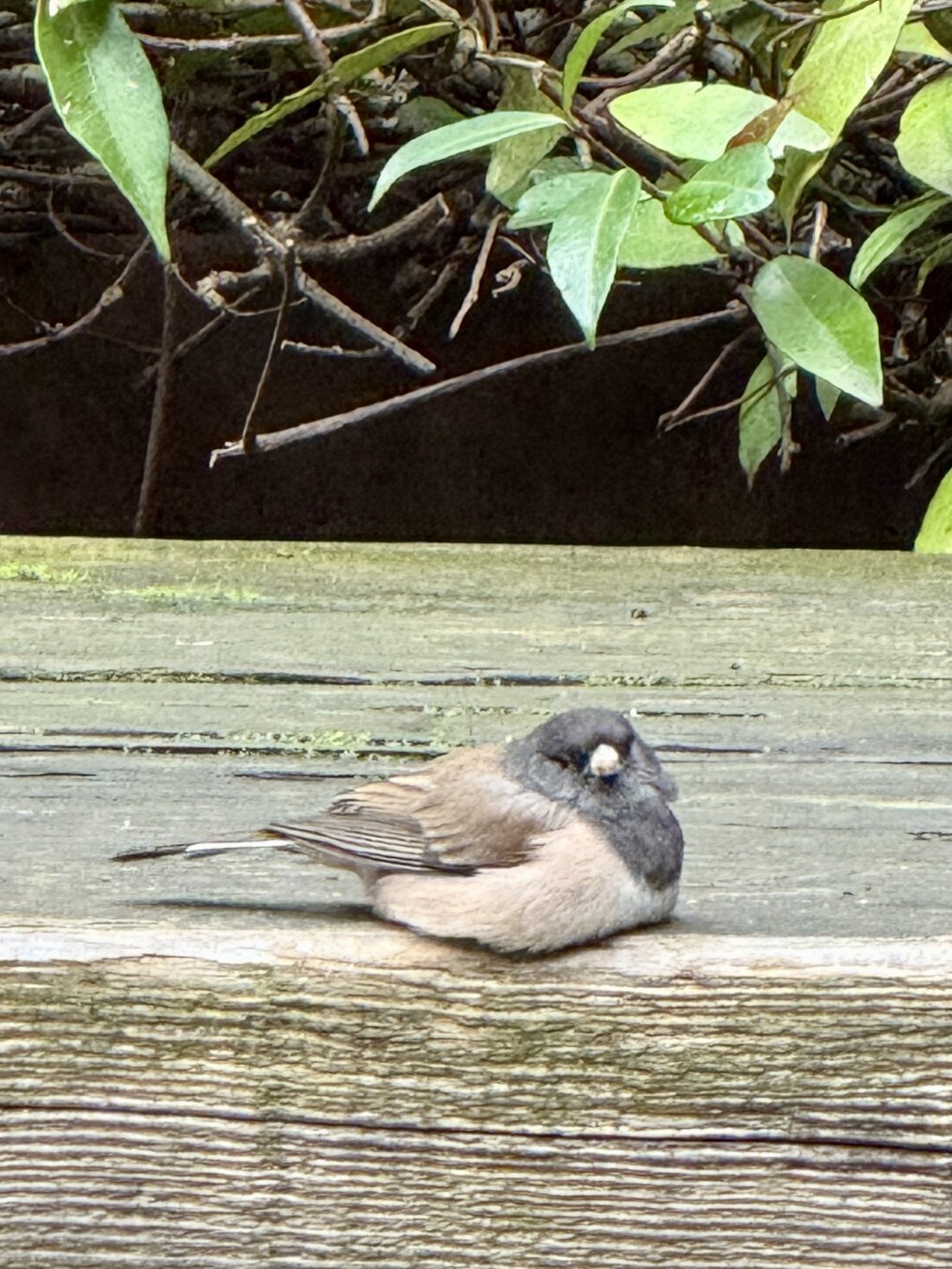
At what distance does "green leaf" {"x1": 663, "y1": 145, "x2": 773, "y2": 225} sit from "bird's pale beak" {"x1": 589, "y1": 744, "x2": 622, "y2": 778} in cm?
39

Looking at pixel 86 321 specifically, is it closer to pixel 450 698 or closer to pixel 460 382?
pixel 460 382

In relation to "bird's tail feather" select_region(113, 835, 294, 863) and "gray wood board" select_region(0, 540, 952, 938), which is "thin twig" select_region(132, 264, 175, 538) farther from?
"bird's tail feather" select_region(113, 835, 294, 863)

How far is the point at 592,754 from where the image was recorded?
792 mm

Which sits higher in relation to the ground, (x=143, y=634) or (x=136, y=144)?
(x=136, y=144)

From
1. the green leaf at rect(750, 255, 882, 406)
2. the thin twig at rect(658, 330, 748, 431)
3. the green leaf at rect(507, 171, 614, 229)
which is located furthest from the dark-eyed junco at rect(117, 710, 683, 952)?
the thin twig at rect(658, 330, 748, 431)

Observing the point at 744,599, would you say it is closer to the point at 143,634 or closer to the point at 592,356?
the point at 143,634

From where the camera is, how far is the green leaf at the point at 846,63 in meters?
1.21

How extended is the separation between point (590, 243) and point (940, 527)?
71 centimetres

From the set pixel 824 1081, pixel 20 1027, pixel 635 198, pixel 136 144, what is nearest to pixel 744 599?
pixel 635 198

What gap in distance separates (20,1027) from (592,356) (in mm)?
1477

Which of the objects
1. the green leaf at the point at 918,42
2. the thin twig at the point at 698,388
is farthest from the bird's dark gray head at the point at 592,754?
the thin twig at the point at 698,388

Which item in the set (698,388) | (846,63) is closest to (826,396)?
(698,388)

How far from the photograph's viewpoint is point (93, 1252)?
69 cm

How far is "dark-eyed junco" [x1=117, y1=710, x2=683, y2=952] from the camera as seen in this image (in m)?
0.69
